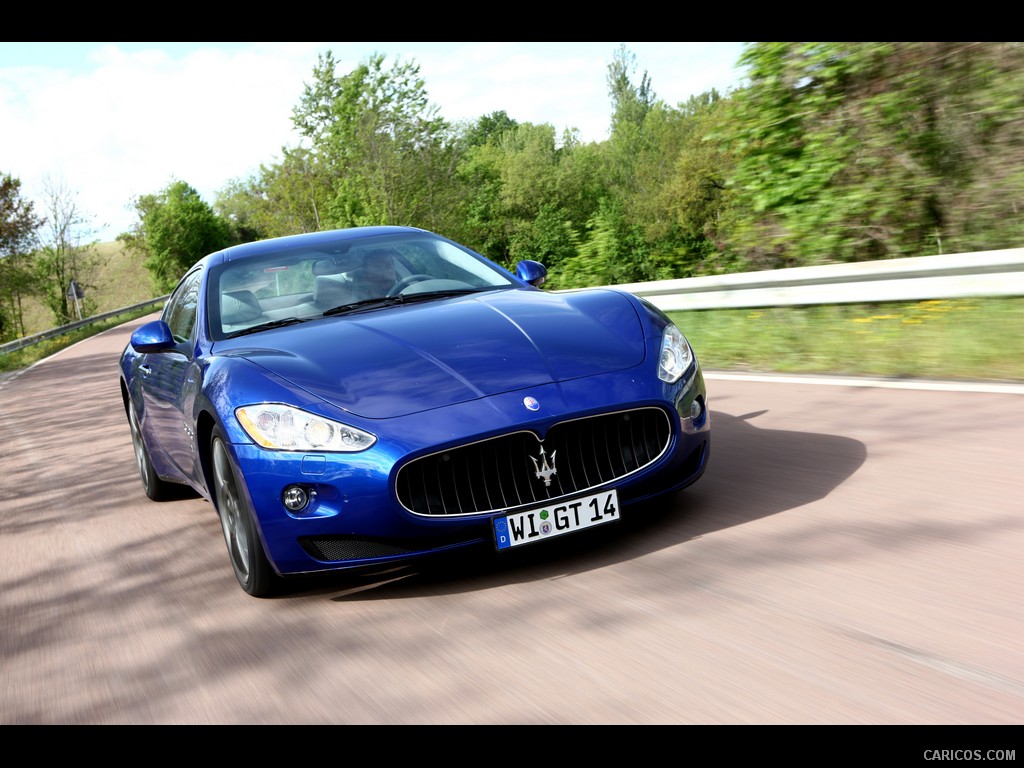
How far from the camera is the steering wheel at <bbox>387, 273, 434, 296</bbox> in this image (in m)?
5.43

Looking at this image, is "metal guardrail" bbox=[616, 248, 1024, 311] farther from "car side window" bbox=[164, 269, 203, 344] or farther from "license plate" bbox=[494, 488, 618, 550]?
"car side window" bbox=[164, 269, 203, 344]

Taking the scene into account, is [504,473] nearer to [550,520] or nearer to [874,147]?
[550,520]

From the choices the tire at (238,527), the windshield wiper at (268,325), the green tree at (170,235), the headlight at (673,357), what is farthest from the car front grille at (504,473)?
the green tree at (170,235)

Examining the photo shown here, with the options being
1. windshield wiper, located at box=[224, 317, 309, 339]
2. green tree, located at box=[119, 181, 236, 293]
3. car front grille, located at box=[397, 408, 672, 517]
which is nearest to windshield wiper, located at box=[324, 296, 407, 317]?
windshield wiper, located at box=[224, 317, 309, 339]

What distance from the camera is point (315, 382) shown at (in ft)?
13.9

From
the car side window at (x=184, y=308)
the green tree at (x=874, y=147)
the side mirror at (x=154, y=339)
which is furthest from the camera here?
the green tree at (x=874, y=147)

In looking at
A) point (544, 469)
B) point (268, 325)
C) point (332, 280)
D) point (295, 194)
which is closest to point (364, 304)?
point (332, 280)

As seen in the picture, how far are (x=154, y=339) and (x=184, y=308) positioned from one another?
602mm

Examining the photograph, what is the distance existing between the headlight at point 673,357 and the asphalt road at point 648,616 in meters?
0.62

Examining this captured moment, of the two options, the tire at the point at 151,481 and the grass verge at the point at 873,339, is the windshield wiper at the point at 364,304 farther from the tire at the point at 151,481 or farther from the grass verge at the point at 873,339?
the grass verge at the point at 873,339

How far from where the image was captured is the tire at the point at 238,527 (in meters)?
4.27

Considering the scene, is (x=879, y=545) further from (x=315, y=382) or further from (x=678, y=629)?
(x=315, y=382)
